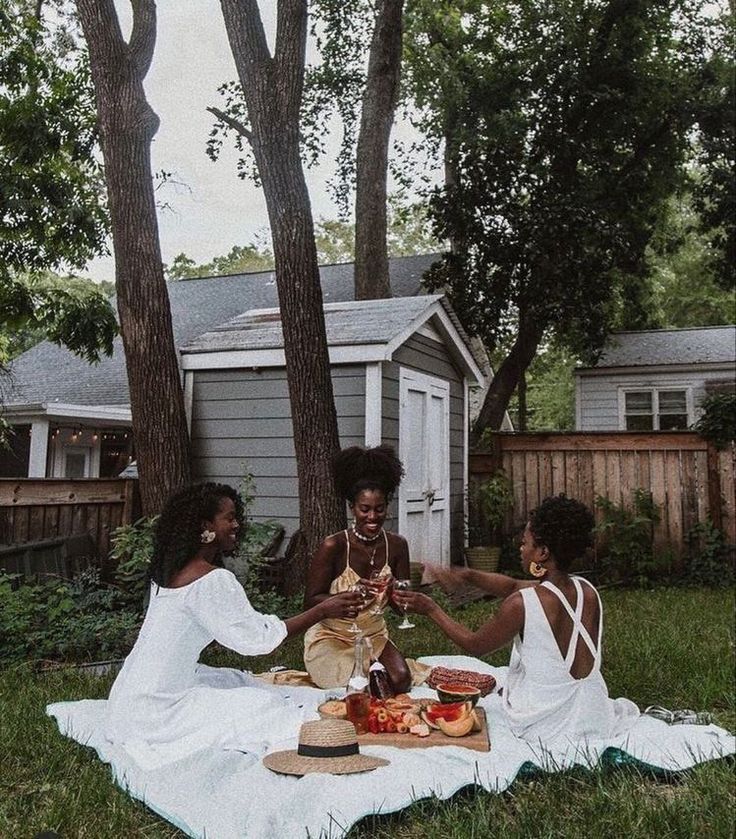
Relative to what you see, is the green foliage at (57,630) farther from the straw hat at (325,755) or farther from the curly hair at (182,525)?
the straw hat at (325,755)

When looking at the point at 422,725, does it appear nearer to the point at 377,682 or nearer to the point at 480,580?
the point at 377,682

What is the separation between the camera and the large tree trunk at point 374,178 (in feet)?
44.1

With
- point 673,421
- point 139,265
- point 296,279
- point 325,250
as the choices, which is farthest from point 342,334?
point 325,250

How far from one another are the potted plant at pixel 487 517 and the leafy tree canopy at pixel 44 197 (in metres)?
5.14

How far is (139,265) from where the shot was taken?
6.95 m

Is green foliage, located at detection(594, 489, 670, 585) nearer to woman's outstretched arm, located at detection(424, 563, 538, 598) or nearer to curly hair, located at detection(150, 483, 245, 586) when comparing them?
woman's outstretched arm, located at detection(424, 563, 538, 598)

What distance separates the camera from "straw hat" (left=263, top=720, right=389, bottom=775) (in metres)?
2.93

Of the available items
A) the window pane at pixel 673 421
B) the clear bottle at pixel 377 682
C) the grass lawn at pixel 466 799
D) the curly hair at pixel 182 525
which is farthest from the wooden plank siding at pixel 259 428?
the window pane at pixel 673 421

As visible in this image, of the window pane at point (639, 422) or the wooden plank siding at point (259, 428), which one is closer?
the wooden plank siding at point (259, 428)

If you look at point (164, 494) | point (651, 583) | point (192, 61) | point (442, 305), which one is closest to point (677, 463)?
point (651, 583)

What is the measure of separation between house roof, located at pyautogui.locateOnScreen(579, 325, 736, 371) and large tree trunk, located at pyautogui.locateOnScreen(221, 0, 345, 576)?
11827 millimetres

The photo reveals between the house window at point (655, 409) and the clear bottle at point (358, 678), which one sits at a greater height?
the house window at point (655, 409)

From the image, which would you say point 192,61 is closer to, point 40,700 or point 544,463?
point 544,463

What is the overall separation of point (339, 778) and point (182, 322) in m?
13.5
